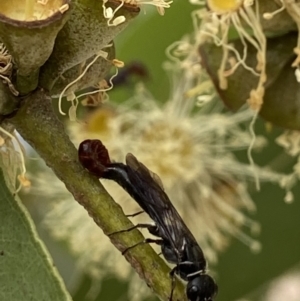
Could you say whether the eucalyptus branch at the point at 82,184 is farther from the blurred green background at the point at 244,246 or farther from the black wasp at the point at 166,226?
the blurred green background at the point at 244,246

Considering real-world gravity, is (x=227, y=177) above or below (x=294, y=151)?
below

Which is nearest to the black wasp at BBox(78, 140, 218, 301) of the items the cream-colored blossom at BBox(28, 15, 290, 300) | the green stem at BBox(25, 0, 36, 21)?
the green stem at BBox(25, 0, 36, 21)

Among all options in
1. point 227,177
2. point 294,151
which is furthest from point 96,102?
point 227,177

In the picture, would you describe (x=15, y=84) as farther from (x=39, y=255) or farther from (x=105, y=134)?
(x=105, y=134)

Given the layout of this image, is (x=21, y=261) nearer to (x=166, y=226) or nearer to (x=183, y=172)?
(x=166, y=226)

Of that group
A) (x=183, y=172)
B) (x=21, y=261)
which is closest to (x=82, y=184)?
(x=21, y=261)

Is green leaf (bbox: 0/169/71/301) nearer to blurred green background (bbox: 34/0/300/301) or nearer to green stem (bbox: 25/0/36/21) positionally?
green stem (bbox: 25/0/36/21)

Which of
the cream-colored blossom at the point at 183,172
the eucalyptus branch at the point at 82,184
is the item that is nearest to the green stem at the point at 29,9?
the eucalyptus branch at the point at 82,184
